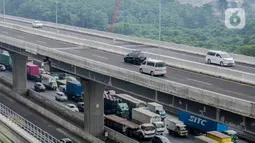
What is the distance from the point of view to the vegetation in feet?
427

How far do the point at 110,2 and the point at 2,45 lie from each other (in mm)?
101760

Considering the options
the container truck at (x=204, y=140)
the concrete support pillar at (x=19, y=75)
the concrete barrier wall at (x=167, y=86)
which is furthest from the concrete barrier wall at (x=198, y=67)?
the concrete support pillar at (x=19, y=75)

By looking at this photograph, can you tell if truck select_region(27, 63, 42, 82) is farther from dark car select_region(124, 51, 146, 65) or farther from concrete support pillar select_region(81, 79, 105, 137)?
dark car select_region(124, 51, 146, 65)

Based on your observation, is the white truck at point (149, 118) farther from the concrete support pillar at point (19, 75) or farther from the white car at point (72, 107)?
the concrete support pillar at point (19, 75)

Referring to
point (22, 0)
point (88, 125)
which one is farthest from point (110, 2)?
point (88, 125)

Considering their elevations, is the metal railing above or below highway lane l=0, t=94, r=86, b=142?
above

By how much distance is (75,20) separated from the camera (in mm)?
155125

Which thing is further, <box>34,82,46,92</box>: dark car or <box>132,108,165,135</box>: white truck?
<box>34,82,46,92</box>: dark car

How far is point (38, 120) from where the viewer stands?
5353 centimetres

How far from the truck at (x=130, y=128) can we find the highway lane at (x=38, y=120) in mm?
4012

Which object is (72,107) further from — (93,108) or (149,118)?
(149,118)

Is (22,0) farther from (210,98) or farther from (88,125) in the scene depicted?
(210,98)

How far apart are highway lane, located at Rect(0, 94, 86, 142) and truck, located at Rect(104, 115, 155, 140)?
4.01 metres

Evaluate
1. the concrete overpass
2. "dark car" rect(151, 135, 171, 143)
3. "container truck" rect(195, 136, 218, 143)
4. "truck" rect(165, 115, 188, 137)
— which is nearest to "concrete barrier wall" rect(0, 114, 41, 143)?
the concrete overpass
